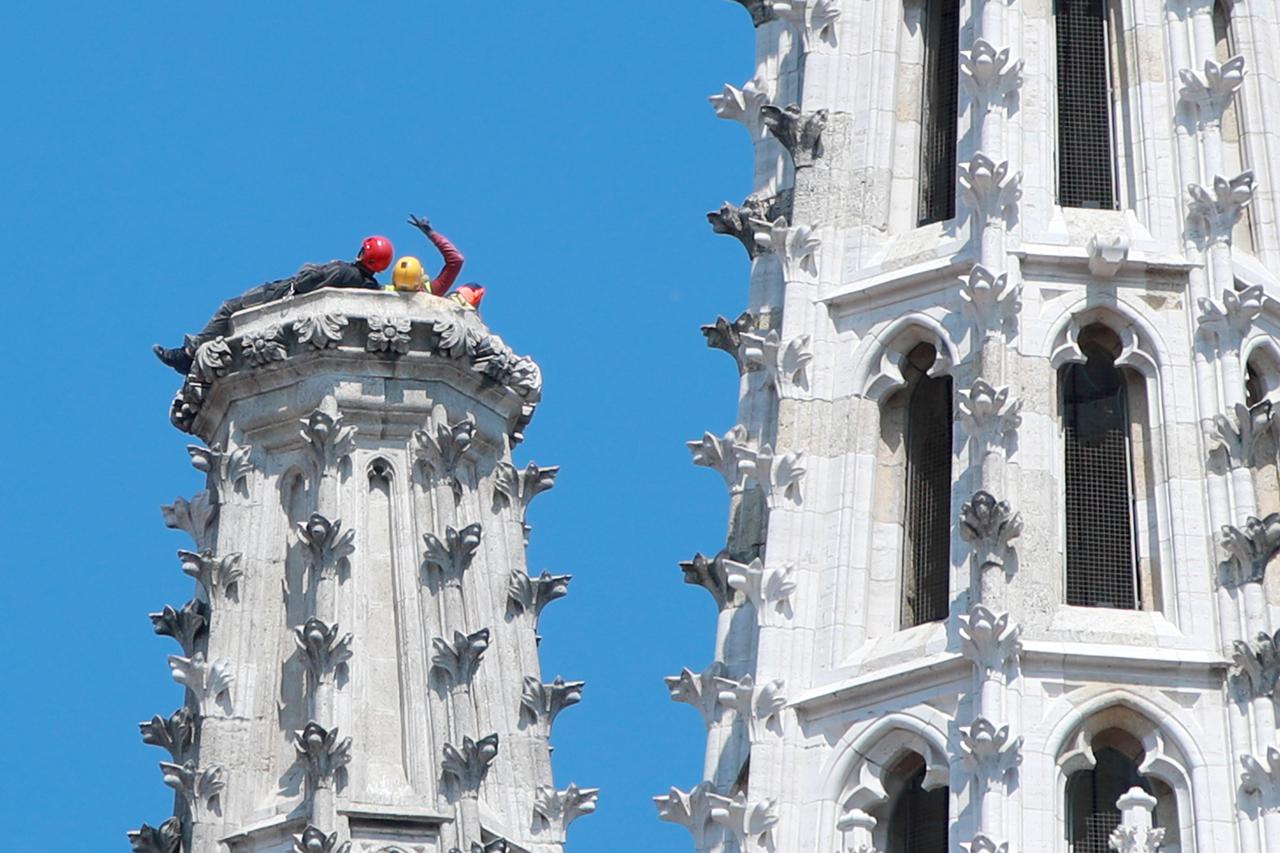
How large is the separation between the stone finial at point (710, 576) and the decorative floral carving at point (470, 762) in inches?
132

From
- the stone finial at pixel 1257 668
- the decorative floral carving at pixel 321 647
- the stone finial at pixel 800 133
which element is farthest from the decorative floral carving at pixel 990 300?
the decorative floral carving at pixel 321 647

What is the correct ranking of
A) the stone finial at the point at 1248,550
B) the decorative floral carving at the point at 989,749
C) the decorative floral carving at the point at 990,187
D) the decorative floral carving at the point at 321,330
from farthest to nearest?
the decorative floral carving at the point at 321,330
the decorative floral carving at the point at 990,187
the stone finial at the point at 1248,550
the decorative floral carving at the point at 989,749

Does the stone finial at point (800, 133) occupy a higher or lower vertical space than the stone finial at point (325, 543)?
higher

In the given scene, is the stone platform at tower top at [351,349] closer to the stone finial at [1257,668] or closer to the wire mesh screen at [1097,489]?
the wire mesh screen at [1097,489]

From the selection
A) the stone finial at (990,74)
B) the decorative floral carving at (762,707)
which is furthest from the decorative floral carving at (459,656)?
the stone finial at (990,74)

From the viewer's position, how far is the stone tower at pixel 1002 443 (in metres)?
81.2

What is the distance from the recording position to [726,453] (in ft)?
279

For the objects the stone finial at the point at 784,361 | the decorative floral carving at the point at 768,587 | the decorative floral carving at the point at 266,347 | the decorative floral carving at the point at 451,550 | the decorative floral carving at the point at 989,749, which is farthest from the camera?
the decorative floral carving at the point at 266,347

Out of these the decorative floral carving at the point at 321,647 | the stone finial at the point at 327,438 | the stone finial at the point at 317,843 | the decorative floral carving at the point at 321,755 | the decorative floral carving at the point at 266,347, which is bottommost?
the stone finial at the point at 317,843

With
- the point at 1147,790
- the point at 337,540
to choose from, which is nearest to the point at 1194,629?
the point at 1147,790

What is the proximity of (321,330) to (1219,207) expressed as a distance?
11.4 m

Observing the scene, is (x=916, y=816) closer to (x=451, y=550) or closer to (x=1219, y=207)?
(x=1219, y=207)

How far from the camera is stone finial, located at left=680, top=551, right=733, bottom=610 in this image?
85000 millimetres

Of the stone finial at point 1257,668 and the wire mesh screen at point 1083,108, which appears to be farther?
the wire mesh screen at point 1083,108
